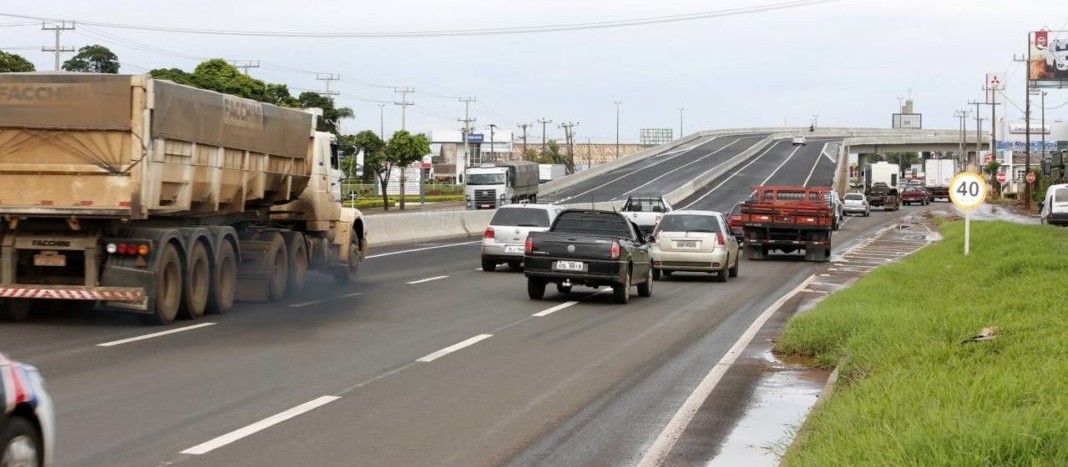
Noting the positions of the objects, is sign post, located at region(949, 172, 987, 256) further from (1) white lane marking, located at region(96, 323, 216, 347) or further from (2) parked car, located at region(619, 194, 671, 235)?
(2) parked car, located at region(619, 194, 671, 235)

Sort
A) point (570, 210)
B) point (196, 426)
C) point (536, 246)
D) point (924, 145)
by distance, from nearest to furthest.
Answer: point (196, 426) → point (536, 246) → point (570, 210) → point (924, 145)

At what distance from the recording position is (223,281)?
19.0 meters

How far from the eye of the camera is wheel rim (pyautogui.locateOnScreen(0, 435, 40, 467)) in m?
6.05

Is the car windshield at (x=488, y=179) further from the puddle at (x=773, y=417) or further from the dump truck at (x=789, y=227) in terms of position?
the puddle at (x=773, y=417)

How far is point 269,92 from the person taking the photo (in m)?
79.3

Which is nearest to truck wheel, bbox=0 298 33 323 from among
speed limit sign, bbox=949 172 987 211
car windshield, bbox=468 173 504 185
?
speed limit sign, bbox=949 172 987 211

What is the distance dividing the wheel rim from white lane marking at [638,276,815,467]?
3.68m

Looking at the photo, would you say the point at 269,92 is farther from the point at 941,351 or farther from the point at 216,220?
the point at 941,351

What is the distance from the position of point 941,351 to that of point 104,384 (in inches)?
280

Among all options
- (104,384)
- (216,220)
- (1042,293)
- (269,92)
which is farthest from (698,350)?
(269,92)

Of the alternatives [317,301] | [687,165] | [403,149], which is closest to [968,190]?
[317,301]

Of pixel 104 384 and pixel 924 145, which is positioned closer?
pixel 104 384

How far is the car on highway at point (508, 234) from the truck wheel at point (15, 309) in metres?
12.8

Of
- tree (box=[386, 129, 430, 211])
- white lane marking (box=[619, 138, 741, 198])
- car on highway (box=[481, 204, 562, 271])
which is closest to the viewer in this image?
car on highway (box=[481, 204, 562, 271])
